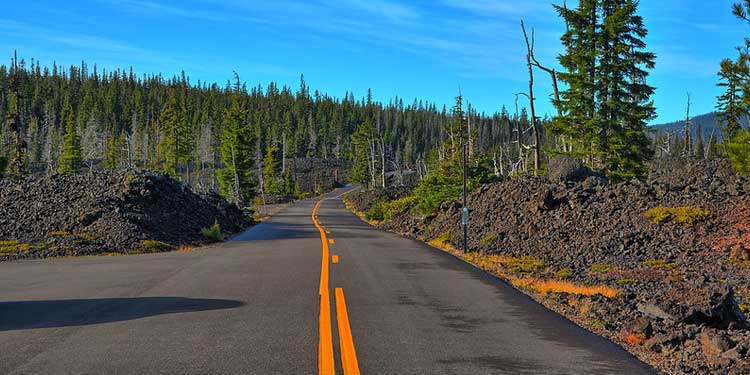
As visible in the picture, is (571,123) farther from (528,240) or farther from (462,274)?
(462,274)

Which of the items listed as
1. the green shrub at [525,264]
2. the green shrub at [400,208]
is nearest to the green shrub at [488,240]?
the green shrub at [525,264]

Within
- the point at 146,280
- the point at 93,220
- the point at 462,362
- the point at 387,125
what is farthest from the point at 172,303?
the point at 387,125

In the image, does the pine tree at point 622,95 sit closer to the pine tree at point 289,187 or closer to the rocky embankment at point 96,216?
the rocky embankment at point 96,216

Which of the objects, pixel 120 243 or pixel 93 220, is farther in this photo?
pixel 93 220

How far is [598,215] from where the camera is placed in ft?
67.8

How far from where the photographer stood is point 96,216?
2180 centimetres

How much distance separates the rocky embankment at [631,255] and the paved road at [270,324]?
79cm

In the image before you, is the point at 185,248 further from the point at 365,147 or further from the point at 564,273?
the point at 365,147

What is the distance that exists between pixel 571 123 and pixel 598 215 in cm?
1274

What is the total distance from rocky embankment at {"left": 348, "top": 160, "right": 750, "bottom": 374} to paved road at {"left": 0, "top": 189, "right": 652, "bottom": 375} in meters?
0.79

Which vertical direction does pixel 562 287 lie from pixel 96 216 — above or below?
below

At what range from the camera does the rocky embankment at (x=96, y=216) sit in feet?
63.6

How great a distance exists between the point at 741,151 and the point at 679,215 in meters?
4.06

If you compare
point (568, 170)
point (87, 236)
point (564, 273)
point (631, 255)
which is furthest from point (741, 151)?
point (87, 236)
